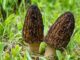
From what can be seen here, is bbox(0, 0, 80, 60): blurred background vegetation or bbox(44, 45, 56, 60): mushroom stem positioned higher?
bbox(0, 0, 80, 60): blurred background vegetation

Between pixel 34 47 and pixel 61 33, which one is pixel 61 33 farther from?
pixel 34 47

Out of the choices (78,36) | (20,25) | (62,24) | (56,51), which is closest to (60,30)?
(62,24)

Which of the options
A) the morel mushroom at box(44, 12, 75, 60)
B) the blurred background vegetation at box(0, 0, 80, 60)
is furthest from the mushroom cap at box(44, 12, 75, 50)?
the blurred background vegetation at box(0, 0, 80, 60)

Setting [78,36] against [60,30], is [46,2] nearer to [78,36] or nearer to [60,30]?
[78,36]

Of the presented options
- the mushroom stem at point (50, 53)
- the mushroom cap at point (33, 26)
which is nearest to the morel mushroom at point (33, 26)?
the mushroom cap at point (33, 26)

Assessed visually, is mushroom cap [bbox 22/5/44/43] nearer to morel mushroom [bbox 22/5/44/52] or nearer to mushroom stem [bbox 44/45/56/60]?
morel mushroom [bbox 22/5/44/52]

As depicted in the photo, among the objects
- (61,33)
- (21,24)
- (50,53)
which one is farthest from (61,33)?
(21,24)
